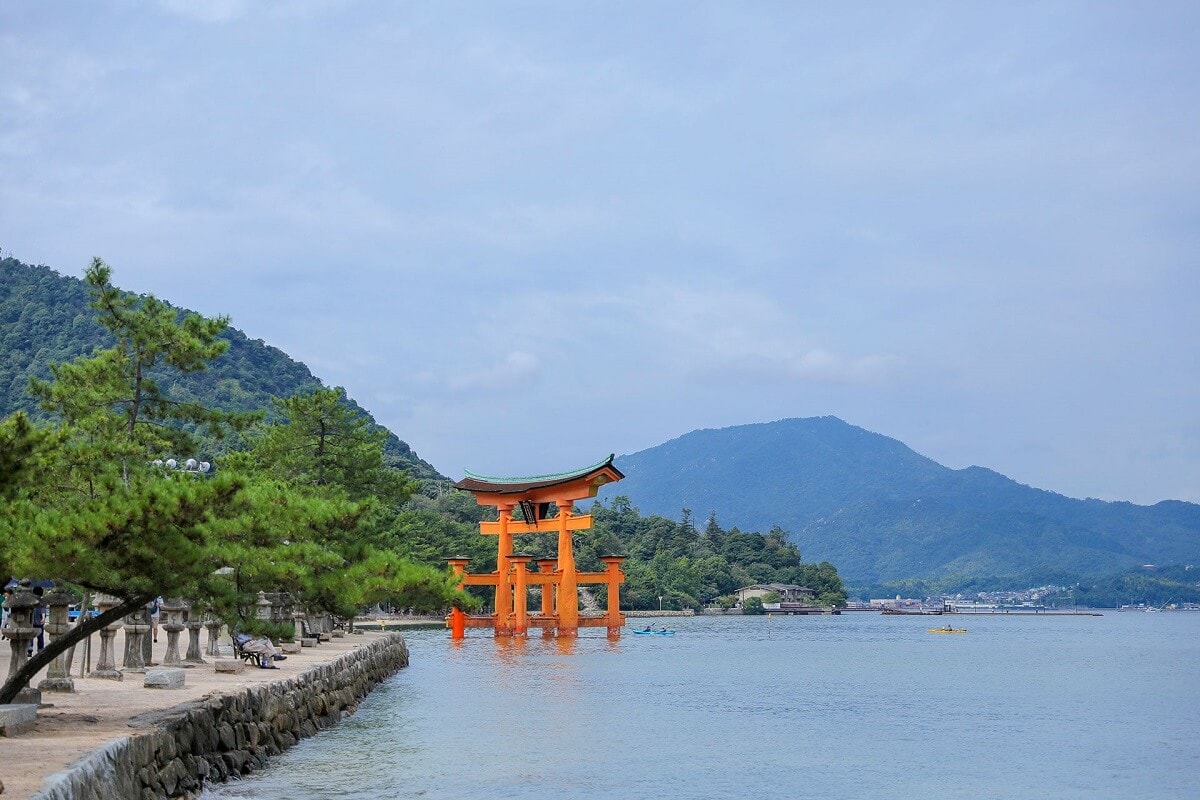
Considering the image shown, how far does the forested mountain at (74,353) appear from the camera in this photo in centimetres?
9238

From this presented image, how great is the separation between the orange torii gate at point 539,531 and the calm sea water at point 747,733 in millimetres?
8440

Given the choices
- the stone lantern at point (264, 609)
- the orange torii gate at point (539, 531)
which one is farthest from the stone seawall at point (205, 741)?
the orange torii gate at point (539, 531)

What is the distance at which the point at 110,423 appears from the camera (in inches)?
758

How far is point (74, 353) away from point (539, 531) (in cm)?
5945

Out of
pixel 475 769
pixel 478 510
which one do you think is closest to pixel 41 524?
pixel 475 769

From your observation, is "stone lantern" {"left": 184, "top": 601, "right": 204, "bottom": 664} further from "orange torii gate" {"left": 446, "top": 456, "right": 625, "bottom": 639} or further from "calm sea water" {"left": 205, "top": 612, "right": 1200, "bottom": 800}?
"orange torii gate" {"left": 446, "top": 456, "right": 625, "bottom": 639}

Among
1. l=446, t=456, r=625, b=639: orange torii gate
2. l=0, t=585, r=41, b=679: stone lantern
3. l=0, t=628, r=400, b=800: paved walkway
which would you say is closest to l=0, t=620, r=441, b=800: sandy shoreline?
l=0, t=628, r=400, b=800: paved walkway

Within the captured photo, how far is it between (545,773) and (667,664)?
22195 millimetres

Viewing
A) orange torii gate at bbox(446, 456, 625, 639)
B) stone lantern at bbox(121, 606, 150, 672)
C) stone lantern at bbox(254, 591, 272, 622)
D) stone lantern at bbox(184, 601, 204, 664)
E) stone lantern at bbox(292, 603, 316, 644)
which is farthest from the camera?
orange torii gate at bbox(446, 456, 625, 639)

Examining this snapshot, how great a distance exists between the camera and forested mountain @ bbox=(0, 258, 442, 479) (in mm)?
92375

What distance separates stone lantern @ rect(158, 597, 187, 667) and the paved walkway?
33cm

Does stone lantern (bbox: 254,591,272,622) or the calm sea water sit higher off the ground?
stone lantern (bbox: 254,591,272,622)

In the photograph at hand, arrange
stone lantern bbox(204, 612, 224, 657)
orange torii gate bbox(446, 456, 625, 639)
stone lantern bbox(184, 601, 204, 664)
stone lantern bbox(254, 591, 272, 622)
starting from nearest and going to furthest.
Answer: stone lantern bbox(184, 601, 204, 664) → stone lantern bbox(204, 612, 224, 657) → stone lantern bbox(254, 591, 272, 622) → orange torii gate bbox(446, 456, 625, 639)

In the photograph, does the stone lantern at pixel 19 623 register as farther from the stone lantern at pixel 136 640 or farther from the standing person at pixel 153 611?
the stone lantern at pixel 136 640
